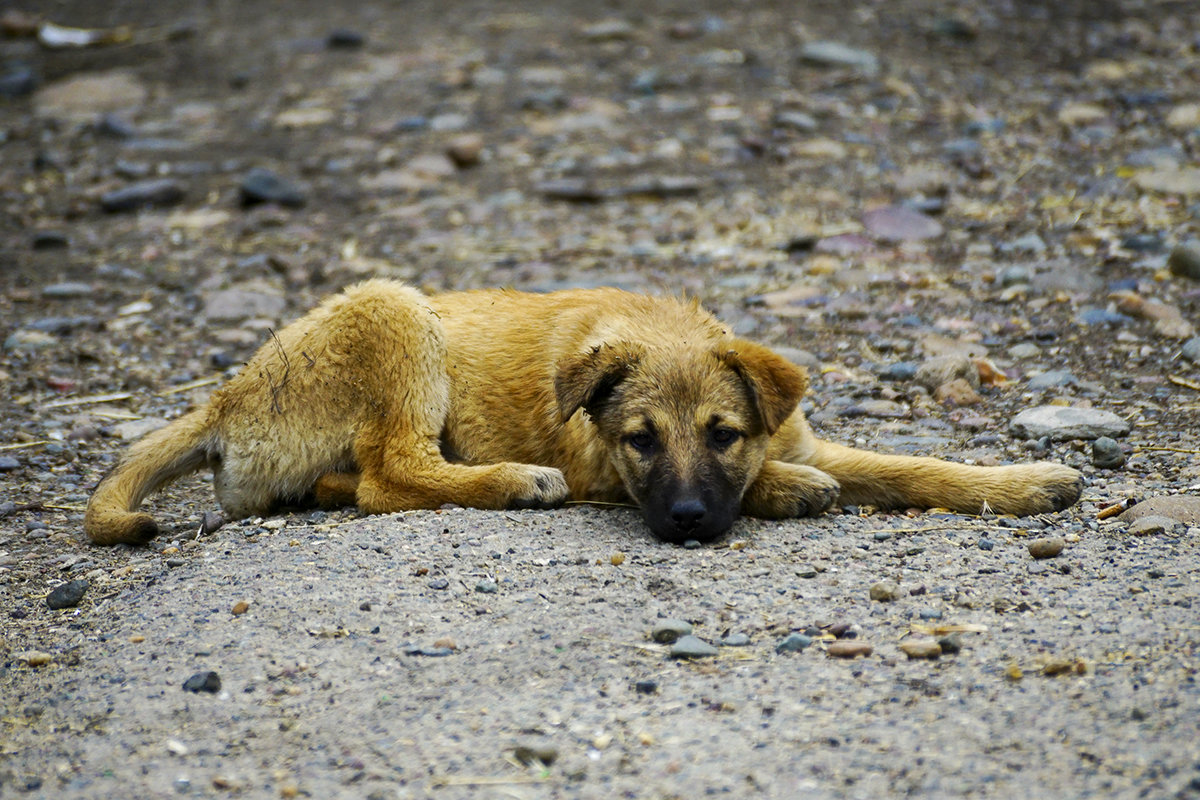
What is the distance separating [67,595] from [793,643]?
2.85m

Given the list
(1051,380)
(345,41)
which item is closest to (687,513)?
(1051,380)

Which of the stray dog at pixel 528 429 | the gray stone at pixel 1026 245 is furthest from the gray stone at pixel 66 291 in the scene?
the gray stone at pixel 1026 245

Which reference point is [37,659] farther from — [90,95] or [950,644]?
[90,95]

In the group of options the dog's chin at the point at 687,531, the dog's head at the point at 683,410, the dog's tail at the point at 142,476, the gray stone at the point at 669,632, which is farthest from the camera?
the dog's tail at the point at 142,476

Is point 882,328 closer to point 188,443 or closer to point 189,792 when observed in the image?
point 188,443

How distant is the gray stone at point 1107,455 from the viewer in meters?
5.70

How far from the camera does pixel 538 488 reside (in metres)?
5.46

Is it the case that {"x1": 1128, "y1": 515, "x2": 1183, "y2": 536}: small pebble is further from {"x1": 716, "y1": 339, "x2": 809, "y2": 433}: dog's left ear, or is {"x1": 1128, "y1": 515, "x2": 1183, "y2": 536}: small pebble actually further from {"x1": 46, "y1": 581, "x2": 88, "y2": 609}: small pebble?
{"x1": 46, "y1": 581, "x2": 88, "y2": 609}: small pebble

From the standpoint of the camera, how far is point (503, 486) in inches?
215

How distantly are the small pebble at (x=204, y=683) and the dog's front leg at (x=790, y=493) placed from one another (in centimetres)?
240

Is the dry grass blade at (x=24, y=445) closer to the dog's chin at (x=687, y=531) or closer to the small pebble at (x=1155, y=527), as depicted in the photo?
the dog's chin at (x=687, y=531)

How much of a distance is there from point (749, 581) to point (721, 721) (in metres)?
1.03

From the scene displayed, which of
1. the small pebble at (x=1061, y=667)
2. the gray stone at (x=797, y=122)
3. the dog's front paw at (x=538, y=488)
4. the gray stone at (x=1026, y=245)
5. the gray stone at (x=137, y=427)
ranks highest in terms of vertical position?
the gray stone at (x=797, y=122)

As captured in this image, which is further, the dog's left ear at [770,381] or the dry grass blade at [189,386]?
the dry grass blade at [189,386]
